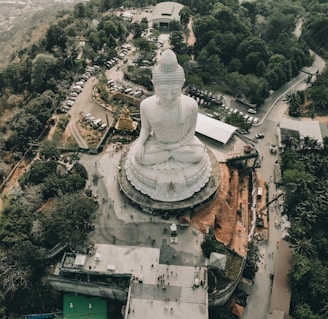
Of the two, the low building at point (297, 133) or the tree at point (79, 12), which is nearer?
the low building at point (297, 133)

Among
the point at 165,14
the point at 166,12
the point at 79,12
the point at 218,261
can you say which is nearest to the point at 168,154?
the point at 218,261

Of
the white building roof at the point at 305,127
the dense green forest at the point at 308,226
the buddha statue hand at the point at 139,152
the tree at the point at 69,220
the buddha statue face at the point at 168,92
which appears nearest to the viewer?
the buddha statue face at the point at 168,92

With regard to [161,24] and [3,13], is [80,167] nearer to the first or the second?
[161,24]

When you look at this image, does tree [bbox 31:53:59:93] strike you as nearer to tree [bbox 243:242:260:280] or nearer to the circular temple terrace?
the circular temple terrace

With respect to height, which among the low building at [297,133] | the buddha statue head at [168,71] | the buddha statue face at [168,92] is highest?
the buddha statue head at [168,71]

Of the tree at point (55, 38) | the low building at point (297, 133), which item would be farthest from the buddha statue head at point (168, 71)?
the tree at point (55, 38)

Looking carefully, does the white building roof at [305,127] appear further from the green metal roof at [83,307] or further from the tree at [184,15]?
the tree at [184,15]
